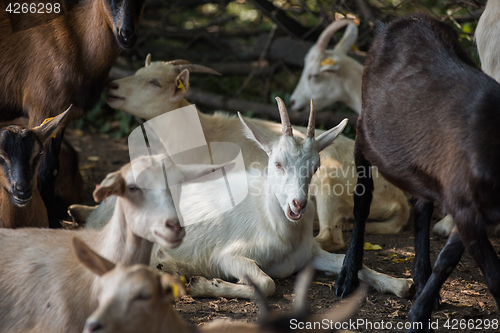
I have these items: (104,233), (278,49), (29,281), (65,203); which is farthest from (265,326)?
(278,49)

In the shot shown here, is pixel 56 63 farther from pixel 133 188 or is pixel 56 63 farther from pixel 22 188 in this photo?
pixel 133 188

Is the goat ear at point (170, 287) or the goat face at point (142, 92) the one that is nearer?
the goat ear at point (170, 287)

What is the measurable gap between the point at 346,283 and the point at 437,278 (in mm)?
858

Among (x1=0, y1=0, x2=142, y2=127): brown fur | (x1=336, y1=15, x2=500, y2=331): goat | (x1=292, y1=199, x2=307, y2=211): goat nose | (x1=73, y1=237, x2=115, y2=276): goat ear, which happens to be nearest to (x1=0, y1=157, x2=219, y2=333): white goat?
(x1=73, y1=237, x2=115, y2=276): goat ear

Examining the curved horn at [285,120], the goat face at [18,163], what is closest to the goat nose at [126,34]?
the goat face at [18,163]

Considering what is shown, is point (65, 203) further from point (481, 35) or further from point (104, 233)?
point (481, 35)

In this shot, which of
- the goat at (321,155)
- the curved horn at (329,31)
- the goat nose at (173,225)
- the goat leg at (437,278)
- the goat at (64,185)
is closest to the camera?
the goat nose at (173,225)

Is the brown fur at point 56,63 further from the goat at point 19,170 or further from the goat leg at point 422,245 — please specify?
the goat leg at point 422,245

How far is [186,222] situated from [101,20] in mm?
1876

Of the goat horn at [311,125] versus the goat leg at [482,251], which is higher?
the goat horn at [311,125]

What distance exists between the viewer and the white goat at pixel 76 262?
99.2 inches

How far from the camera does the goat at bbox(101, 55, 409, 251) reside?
4.84 m

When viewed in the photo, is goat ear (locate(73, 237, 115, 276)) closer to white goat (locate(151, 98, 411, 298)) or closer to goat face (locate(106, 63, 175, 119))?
white goat (locate(151, 98, 411, 298))

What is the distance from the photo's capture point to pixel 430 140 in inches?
117
